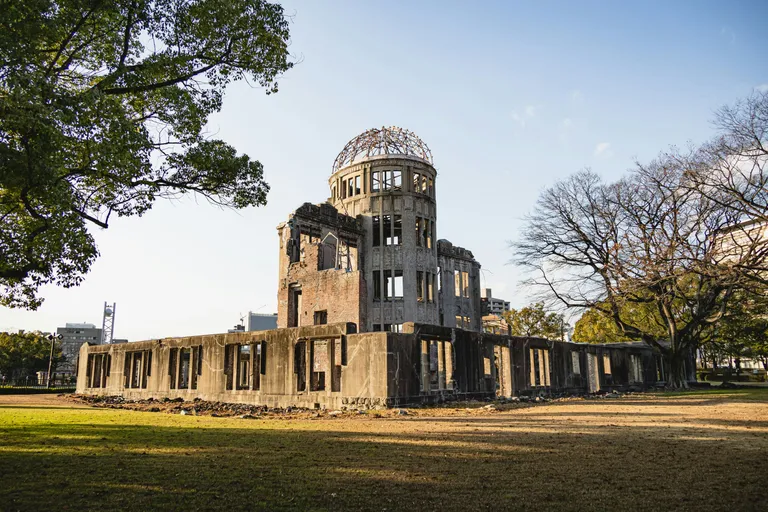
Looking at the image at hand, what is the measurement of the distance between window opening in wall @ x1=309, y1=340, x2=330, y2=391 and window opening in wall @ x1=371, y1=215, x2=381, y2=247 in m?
16.5

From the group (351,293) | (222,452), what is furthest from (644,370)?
(222,452)

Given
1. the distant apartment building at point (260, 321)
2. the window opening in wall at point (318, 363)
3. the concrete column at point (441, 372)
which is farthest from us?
the distant apartment building at point (260, 321)

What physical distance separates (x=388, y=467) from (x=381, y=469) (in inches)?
6.2

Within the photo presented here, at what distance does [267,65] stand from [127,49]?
2775 mm

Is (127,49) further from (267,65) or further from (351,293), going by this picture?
(351,293)

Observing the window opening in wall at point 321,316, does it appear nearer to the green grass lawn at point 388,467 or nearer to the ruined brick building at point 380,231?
the ruined brick building at point 380,231

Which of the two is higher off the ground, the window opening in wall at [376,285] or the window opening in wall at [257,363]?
the window opening in wall at [376,285]

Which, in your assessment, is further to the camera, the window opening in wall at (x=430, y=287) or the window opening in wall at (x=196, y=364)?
the window opening in wall at (x=430, y=287)

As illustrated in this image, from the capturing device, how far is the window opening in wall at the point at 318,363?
757 inches

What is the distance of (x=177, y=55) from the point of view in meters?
11.1

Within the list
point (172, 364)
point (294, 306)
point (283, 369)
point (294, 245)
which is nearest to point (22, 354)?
point (172, 364)

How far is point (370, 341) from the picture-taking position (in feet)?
58.4

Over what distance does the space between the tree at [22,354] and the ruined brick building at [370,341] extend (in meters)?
31.0

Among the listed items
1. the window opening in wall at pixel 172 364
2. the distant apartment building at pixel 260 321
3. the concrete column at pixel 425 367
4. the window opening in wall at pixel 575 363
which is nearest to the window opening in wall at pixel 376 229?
the window opening in wall at pixel 575 363
